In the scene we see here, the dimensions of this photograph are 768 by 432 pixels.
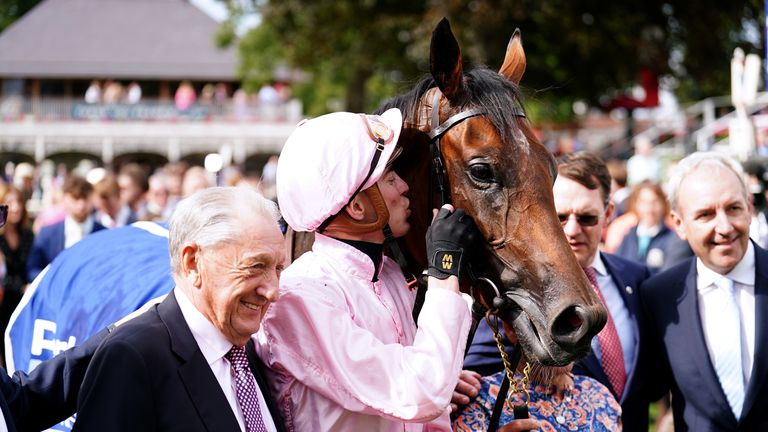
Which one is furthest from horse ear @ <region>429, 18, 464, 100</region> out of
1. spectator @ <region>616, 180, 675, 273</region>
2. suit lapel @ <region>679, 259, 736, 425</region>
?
spectator @ <region>616, 180, 675, 273</region>

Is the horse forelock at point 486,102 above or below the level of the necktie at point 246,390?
above

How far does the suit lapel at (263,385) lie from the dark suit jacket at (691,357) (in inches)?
67.1

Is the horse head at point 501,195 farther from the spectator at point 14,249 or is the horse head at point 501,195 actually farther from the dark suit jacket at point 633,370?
the spectator at point 14,249

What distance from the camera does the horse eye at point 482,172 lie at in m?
2.36

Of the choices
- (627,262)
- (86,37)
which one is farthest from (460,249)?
(86,37)

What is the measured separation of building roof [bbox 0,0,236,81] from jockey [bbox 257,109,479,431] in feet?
151

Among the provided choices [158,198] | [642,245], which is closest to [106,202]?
[158,198]

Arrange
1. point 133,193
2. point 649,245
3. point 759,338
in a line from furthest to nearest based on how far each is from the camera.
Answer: point 133,193 → point 649,245 → point 759,338

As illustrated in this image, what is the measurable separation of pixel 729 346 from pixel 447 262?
1.58 metres

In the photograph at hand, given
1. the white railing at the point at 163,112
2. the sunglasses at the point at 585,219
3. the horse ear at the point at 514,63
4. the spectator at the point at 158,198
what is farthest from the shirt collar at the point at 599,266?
the white railing at the point at 163,112

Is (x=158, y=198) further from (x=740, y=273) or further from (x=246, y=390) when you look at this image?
(x=246, y=390)

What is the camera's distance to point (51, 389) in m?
2.23

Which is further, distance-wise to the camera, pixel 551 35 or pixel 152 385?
pixel 551 35

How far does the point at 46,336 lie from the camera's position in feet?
12.5
